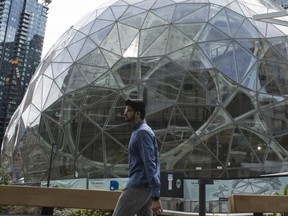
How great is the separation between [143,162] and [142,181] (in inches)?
7.1

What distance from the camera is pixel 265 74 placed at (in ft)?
58.2

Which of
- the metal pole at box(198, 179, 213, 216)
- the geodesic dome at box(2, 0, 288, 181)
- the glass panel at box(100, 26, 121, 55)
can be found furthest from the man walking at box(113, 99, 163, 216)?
the glass panel at box(100, 26, 121, 55)

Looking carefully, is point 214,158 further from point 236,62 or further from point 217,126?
point 236,62

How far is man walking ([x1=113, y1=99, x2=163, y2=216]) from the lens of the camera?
3.27 m

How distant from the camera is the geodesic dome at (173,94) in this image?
1648 cm

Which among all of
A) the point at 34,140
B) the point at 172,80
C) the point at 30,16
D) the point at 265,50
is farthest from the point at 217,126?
the point at 30,16

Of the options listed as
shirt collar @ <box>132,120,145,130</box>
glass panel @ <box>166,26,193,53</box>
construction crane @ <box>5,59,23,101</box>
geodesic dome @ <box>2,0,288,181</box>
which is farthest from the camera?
construction crane @ <box>5,59,23,101</box>

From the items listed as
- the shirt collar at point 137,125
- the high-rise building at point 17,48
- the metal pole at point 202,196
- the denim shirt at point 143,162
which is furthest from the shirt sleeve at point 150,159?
the high-rise building at point 17,48

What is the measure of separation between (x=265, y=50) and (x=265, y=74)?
58.5 inches

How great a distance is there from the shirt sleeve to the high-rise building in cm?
7637

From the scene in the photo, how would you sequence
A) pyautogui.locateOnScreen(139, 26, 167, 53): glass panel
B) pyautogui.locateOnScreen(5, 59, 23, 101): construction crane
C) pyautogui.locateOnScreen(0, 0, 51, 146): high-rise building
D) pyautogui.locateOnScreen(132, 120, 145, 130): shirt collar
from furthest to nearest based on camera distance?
pyautogui.locateOnScreen(0, 0, 51, 146): high-rise building < pyautogui.locateOnScreen(5, 59, 23, 101): construction crane < pyautogui.locateOnScreen(139, 26, 167, 53): glass panel < pyautogui.locateOnScreen(132, 120, 145, 130): shirt collar

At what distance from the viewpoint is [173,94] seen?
56.5ft

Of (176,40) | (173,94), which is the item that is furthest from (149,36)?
(173,94)

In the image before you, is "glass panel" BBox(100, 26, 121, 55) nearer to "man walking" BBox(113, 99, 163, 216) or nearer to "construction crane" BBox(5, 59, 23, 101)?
"man walking" BBox(113, 99, 163, 216)
